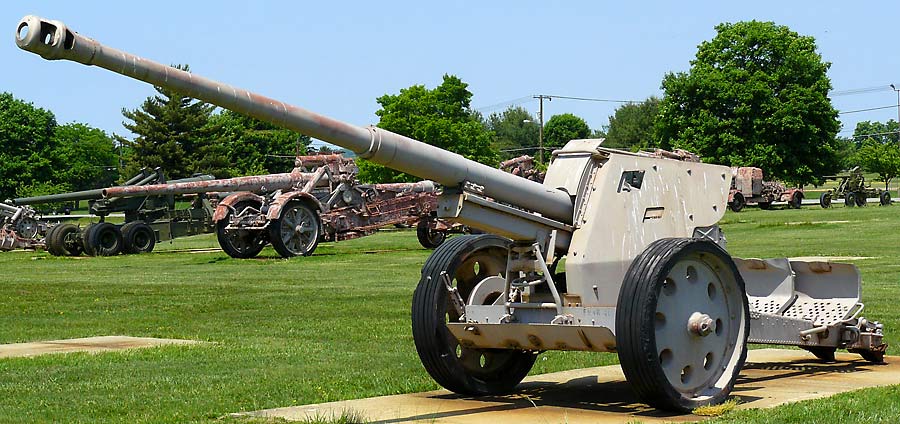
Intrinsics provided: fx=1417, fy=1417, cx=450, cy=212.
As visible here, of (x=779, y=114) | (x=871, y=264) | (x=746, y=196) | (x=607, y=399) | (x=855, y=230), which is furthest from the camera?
(x=779, y=114)

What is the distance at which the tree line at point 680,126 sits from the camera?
78125 mm

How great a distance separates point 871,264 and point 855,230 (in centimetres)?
1551

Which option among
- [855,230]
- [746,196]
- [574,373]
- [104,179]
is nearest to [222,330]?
[574,373]

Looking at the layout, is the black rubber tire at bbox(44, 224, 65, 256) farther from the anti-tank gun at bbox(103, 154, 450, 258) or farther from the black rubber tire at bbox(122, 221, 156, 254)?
the anti-tank gun at bbox(103, 154, 450, 258)

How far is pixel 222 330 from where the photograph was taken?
54.2 ft

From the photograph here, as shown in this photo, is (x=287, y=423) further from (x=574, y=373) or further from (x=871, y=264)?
(x=871, y=264)

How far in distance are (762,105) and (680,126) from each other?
5355 mm

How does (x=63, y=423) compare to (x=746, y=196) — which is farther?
(x=746, y=196)

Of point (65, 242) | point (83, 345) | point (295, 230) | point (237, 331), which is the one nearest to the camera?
point (83, 345)

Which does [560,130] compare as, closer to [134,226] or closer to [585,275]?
[134,226]

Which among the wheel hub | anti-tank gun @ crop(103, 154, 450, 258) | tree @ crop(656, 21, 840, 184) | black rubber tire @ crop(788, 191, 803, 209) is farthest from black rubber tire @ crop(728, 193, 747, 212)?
the wheel hub

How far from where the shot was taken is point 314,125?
26.5ft

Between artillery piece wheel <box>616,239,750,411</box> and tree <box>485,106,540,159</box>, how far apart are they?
140 m

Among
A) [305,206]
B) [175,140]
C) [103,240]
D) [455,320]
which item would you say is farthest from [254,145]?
[455,320]
